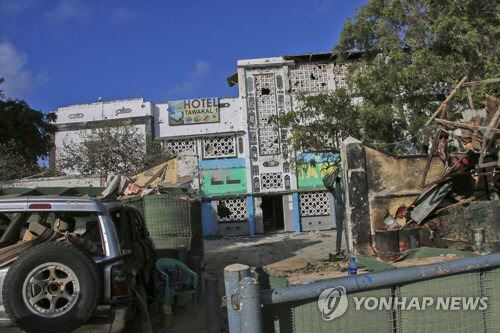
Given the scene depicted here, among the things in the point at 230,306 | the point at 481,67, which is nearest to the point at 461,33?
the point at 481,67

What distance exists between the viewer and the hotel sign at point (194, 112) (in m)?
23.2

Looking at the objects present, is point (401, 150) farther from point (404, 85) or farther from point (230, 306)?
point (230, 306)

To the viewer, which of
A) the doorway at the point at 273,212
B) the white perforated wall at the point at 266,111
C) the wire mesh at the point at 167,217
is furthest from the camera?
the doorway at the point at 273,212

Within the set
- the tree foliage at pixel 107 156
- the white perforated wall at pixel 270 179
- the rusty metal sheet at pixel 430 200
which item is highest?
the tree foliage at pixel 107 156

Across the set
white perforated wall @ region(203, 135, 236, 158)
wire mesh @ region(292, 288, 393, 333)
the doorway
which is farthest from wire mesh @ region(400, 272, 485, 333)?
the doorway

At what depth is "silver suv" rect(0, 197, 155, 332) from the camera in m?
3.53

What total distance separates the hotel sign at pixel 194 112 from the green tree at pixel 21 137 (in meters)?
7.07

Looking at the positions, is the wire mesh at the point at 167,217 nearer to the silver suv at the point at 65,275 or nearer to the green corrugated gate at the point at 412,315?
the silver suv at the point at 65,275

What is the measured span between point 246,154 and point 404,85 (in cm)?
1092

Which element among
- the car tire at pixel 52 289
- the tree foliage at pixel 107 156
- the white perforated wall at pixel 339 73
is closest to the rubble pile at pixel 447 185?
the car tire at pixel 52 289

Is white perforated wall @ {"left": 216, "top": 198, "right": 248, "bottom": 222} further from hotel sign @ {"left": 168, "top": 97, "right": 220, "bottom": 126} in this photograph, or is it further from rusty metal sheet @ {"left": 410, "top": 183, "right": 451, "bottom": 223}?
rusty metal sheet @ {"left": 410, "top": 183, "right": 451, "bottom": 223}

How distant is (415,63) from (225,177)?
12.5 meters

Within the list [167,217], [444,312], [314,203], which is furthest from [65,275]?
[314,203]

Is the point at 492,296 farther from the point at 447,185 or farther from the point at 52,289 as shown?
the point at 447,185
